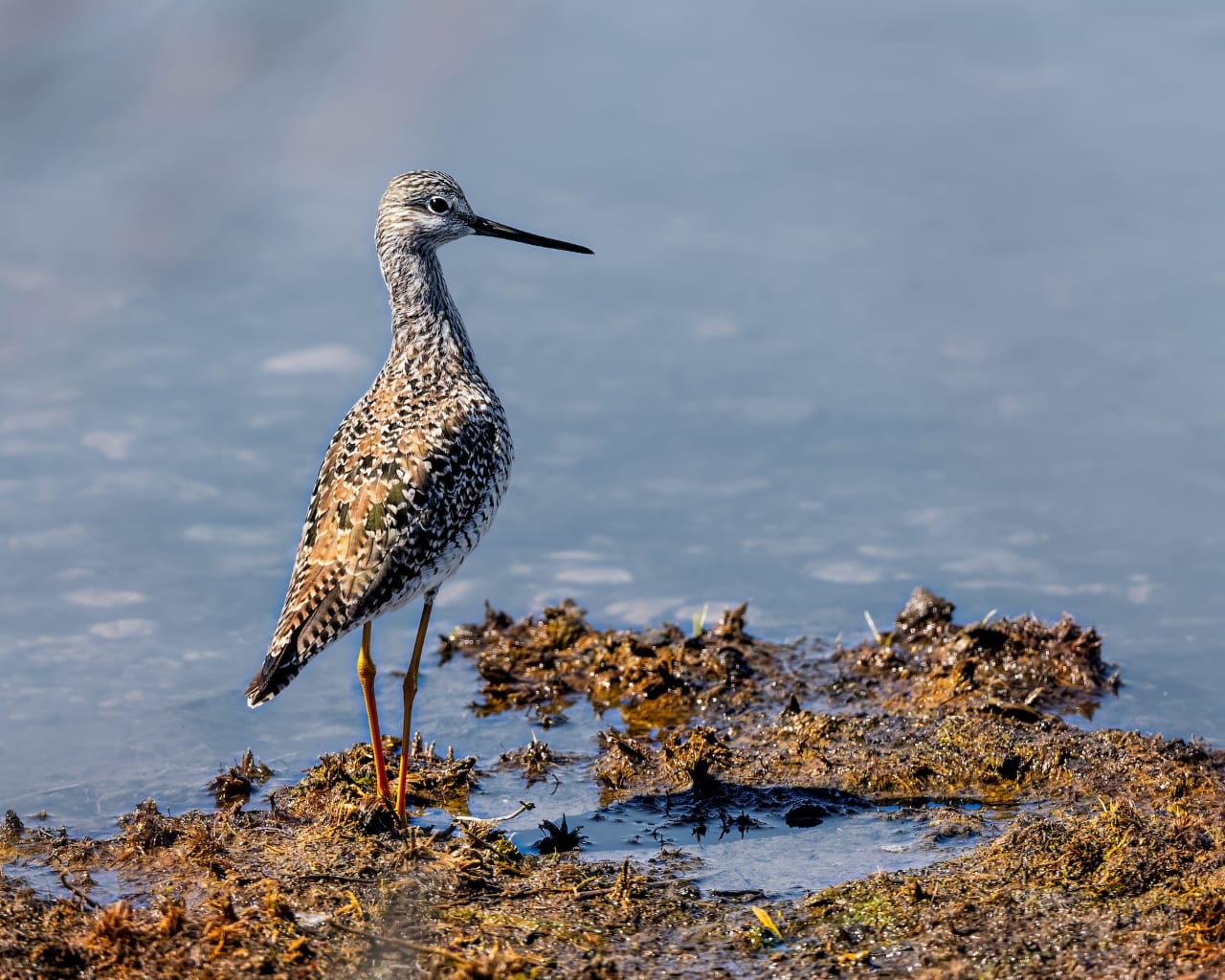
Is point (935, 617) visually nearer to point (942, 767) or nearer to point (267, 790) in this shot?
point (942, 767)

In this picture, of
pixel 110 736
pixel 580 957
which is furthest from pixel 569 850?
pixel 110 736

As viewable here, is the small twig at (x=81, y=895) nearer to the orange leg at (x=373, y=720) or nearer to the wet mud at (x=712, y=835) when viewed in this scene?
the wet mud at (x=712, y=835)

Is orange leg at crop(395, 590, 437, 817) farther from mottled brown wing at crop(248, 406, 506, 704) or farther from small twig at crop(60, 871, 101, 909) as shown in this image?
small twig at crop(60, 871, 101, 909)

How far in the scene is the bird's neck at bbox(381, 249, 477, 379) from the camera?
873 centimetres

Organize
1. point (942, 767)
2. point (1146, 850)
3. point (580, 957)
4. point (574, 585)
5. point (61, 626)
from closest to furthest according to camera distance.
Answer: point (580, 957), point (1146, 850), point (942, 767), point (61, 626), point (574, 585)

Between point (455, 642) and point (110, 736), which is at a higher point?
point (455, 642)

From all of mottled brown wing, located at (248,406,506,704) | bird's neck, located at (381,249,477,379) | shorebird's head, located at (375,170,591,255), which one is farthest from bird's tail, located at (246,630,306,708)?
shorebird's head, located at (375,170,591,255)

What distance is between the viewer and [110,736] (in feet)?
30.3

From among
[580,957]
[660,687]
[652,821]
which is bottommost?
→ [580,957]

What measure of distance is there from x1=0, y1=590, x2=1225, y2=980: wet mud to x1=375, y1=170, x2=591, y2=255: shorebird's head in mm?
2800

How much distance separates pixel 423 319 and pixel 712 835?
3284 millimetres

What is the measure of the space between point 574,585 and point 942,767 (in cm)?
351

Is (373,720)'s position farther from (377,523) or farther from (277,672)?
(377,523)

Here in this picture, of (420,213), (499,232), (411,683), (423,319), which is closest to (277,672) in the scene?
(411,683)
